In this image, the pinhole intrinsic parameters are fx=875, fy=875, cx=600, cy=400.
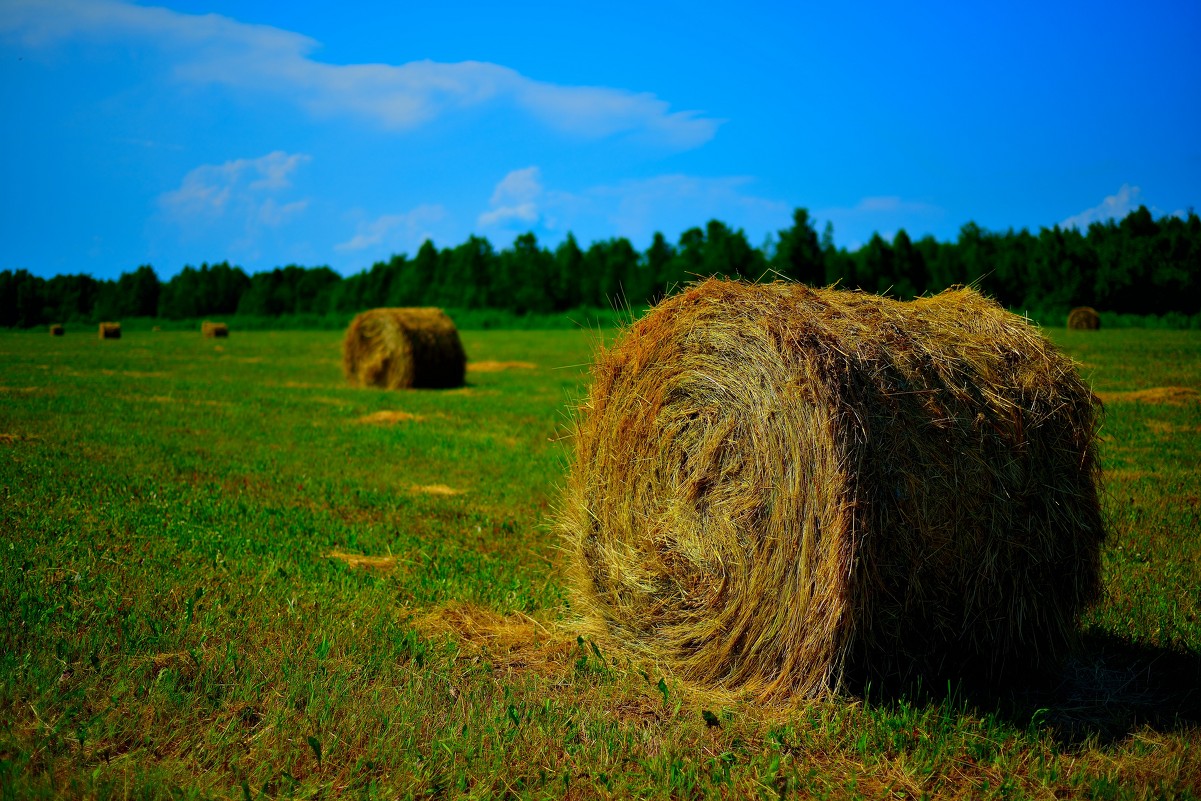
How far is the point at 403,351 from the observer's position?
22422 millimetres

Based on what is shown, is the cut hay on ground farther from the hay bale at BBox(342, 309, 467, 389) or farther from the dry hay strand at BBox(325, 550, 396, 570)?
the dry hay strand at BBox(325, 550, 396, 570)

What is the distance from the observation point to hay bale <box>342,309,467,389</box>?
73.6ft

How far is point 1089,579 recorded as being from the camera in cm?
561

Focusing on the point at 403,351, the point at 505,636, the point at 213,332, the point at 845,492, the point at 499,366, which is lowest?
the point at 505,636

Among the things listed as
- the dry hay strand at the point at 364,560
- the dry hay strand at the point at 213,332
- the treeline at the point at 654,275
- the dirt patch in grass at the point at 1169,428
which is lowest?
the dry hay strand at the point at 364,560

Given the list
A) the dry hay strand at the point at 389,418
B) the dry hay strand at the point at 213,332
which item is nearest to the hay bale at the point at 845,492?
the dry hay strand at the point at 389,418

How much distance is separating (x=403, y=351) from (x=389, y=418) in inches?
245

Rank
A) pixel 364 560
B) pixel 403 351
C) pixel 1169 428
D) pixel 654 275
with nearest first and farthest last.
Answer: pixel 364 560 → pixel 1169 428 → pixel 403 351 → pixel 654 275

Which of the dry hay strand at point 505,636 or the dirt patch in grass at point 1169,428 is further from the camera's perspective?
the dirt patch in grass at point 1169,428

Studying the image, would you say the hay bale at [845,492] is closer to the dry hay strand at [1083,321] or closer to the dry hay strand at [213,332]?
the dry hay strand at [1083,321]

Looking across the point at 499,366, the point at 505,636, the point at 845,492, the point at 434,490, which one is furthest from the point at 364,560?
the point at 499,366

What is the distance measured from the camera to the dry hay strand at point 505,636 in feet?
18.7

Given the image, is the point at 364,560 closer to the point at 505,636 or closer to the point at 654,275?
the point at 505,636

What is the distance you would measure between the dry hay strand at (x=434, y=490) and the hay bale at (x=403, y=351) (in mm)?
12102
